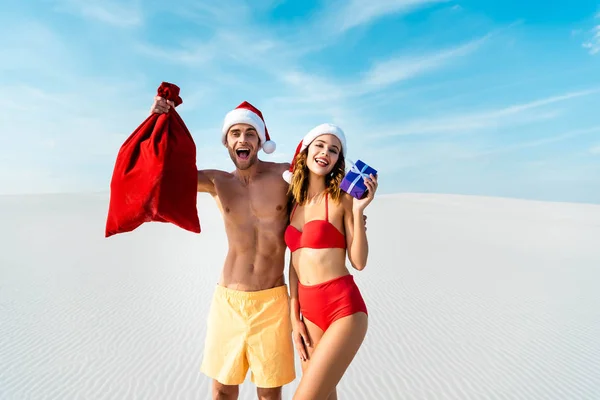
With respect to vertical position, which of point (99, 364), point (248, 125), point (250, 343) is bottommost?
point (99, 364)

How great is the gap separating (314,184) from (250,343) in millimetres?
1341

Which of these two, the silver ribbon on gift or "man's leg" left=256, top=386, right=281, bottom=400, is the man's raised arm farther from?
"man's leg" left=256, top=386, right=281, bottom=400

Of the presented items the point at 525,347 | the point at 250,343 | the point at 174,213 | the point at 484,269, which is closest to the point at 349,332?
the point at 250,343

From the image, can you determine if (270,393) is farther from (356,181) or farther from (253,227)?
(356,181)

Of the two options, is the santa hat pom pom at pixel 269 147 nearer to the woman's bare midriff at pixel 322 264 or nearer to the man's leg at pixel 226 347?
the woman's bare midriff at pixel 322 264

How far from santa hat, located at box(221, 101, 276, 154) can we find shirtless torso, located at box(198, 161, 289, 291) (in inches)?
12.8

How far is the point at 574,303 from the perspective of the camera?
30.7 feet

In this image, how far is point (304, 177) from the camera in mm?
3377

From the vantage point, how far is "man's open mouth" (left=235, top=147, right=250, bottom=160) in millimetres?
3643

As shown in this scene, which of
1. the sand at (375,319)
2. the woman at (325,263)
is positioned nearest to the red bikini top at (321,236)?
the woman at (325,263)

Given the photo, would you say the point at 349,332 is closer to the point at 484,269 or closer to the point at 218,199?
the point at 218,199

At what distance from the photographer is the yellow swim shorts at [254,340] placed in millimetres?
3449

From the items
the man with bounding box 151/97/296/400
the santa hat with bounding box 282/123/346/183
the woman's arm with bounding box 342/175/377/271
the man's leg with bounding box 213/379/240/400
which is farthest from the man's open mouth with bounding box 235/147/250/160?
the man's leg with bounding box 213/379/240/400

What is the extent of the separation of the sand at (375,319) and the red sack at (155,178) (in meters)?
3.08
